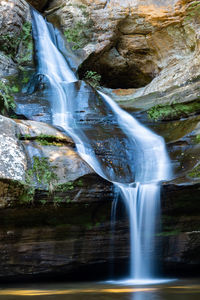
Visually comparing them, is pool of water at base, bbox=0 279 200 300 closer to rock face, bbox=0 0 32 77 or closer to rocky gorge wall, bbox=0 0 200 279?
rocky gorge wall, bbox=0 0 200 279

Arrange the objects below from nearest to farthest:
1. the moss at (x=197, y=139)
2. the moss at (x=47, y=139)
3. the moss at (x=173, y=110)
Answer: the moss at (x=47, y=139)
the moss at (x=197, y=139)
the moss at (x=173, y=110)

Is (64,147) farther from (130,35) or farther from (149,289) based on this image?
(130,35)

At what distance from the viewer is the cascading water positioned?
227 inches

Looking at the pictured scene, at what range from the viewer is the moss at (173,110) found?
28.4 feet

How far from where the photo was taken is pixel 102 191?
18.3 ft

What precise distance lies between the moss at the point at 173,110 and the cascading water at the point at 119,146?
643 mm

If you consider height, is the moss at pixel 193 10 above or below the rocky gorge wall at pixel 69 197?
above

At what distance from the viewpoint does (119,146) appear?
7.37 metres

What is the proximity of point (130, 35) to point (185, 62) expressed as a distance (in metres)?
3.03

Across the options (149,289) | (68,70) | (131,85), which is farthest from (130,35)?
(149,289)

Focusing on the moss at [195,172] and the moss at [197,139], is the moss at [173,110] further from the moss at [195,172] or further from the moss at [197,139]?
the moss at [195,172]

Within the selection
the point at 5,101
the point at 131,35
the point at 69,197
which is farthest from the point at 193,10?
the point at 69,197

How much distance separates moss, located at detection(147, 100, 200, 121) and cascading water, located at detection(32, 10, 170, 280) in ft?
2.11

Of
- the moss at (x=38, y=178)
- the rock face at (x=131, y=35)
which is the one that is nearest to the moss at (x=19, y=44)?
the rock face at (x=131, y=35)
